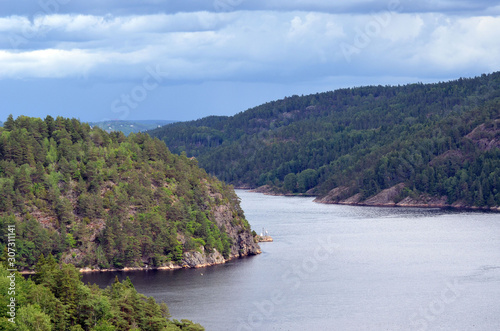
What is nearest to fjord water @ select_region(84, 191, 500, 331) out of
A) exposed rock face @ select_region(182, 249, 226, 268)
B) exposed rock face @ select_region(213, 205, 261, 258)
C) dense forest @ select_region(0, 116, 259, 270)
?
exposed rock face @ select_region(182, 249, 226, 268)

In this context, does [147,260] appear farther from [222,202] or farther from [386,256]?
[386,256]

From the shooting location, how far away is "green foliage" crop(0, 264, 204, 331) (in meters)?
74.6

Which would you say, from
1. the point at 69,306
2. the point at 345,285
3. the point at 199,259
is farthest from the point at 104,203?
the point at 69,306

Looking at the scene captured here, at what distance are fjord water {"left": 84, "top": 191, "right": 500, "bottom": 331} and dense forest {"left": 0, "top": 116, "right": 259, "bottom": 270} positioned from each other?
5099 millimetres

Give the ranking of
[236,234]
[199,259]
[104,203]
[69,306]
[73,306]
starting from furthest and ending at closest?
[236,234] → [104,203] → [199,259] → [73,306] → [69,306]

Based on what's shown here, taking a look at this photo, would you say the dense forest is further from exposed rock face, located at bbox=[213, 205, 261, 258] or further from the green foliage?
the green foliage

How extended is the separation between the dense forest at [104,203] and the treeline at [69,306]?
39104mm

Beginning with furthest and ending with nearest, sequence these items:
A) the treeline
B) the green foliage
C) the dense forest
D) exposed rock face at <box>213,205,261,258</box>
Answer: exposed rock face at <box>213,205,261,258</box> → the dense forest → the green foliage → the treeline

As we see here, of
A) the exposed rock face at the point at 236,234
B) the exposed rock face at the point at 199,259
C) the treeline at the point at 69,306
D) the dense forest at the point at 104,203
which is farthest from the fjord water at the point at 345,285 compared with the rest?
the treeline at the point at 69,306

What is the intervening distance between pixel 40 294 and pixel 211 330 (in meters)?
21.1

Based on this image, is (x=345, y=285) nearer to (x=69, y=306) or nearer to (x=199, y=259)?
(x=199, y=259)

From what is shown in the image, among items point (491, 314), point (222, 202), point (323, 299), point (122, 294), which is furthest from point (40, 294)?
point (222, 202)

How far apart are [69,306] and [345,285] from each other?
49589 millimetres

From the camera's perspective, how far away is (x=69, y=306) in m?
78.8
